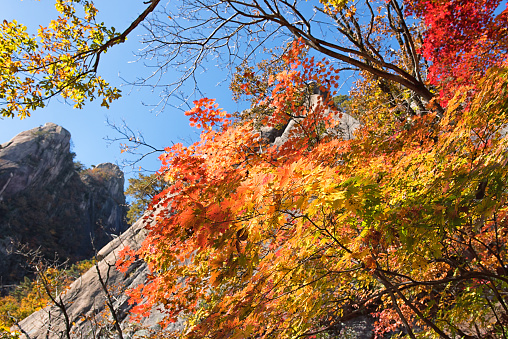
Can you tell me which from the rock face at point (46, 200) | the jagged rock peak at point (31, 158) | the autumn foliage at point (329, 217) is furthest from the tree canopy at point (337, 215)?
the jagged rock peak at point (31, 158)

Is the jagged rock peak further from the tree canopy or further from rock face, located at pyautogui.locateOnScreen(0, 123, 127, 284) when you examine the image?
the tree canopy

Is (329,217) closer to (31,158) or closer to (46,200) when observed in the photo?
(31,158)

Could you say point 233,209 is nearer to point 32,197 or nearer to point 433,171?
point 433,171

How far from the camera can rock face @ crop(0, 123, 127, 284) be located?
37.0m

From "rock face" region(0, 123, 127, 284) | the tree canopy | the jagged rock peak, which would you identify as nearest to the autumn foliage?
the tree canopy

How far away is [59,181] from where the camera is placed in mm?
45000

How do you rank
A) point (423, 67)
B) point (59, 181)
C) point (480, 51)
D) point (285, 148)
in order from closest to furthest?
1. point (285, 148)
2. point (480, 51)
3. point (423, 67)
4. point (59, 181)

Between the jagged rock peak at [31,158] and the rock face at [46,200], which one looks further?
the jagged rock peak at [31,158]

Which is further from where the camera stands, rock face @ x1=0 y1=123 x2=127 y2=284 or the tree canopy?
rock face @ x1=0 y1=123 x2=127 y2=284

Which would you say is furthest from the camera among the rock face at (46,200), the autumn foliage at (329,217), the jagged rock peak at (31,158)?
the jagged rock peak at (31,158)

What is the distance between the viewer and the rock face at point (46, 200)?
37.0 m

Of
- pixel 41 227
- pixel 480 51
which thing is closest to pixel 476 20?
pixel 480 51

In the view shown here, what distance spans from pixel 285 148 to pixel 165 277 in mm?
3355

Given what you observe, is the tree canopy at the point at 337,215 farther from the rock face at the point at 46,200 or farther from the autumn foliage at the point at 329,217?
the rock face at the point at 46,200
